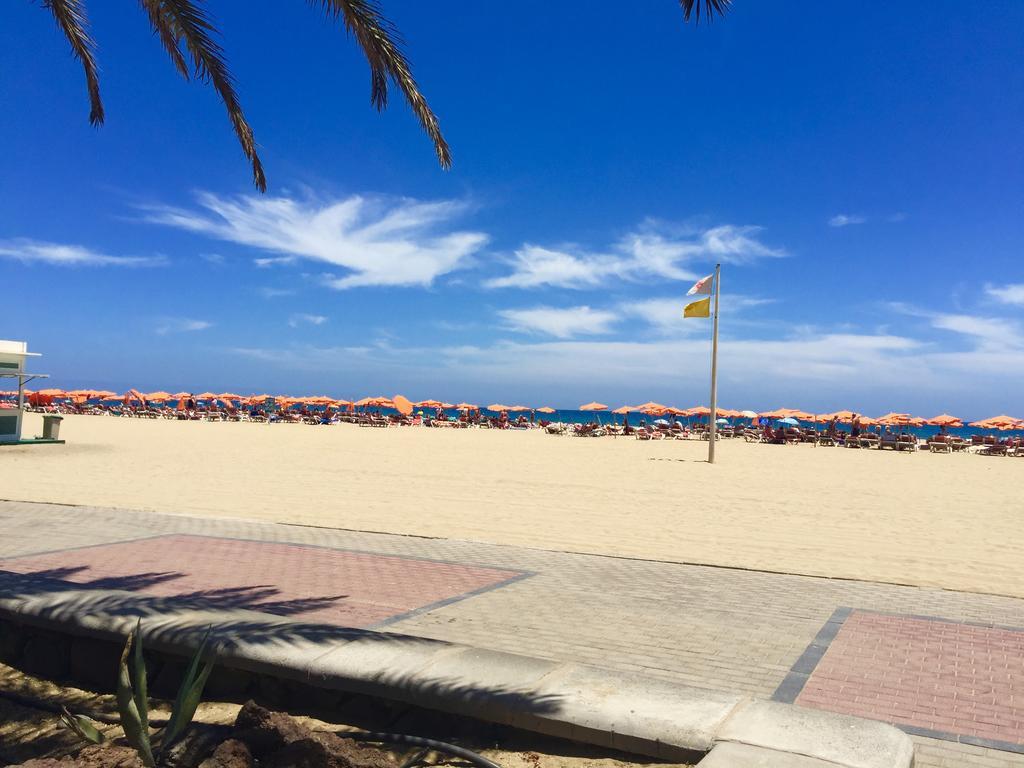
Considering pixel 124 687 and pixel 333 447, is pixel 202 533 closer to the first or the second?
pixel 124 687

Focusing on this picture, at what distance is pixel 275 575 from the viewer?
21.3ft

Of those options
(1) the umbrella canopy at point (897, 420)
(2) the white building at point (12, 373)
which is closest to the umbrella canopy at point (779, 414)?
(1) the umbrella canopy at point (897, 420)

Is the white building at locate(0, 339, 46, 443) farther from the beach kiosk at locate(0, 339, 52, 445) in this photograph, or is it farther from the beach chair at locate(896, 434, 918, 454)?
the beach chair at locate(896, 434, 918, 454)

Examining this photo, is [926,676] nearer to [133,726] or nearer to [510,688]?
[510,688]

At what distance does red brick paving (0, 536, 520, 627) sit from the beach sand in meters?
1.72

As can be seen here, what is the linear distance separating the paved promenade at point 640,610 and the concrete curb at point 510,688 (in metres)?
0.92

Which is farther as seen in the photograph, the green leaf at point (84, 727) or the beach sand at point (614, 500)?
the beach sand at point (614, 500)

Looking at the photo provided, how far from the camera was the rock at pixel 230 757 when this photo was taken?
8.96 feet

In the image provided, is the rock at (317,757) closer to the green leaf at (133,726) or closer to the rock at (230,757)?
the rock at (230,757)

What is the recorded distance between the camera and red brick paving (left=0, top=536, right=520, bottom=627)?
5562mm

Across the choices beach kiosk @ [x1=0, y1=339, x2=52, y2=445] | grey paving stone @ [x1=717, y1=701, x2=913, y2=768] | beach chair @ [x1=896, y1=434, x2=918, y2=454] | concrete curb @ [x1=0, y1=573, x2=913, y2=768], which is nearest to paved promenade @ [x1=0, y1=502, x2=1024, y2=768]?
grey paving stone @ [x1=717, y1=701, x2=913, y2=768]

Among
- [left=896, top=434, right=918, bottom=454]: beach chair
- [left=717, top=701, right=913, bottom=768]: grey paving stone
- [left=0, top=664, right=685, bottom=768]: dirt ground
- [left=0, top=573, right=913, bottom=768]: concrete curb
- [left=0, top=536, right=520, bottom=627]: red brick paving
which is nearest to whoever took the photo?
[left=717, top=701, right=913, bottom=768]: grey paving stone

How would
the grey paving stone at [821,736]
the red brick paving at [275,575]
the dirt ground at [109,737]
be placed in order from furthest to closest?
1. the red brick paving at [275,575]
2. the dirt ground at [109,737]
3. the grey paving stone at [821,736]

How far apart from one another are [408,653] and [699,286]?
19051 mm
